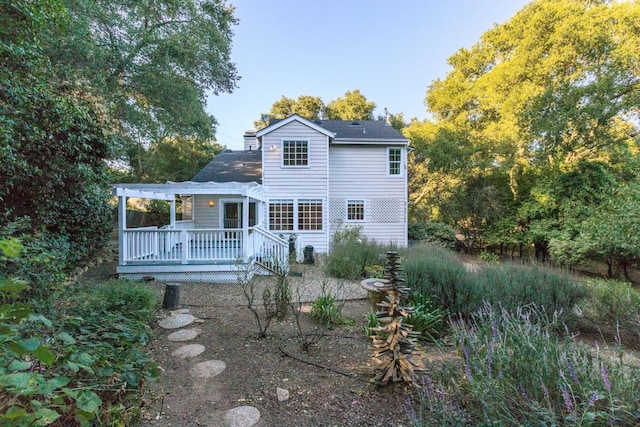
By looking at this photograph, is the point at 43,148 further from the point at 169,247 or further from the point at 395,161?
the point at 395,161

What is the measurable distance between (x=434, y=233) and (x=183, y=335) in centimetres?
1421

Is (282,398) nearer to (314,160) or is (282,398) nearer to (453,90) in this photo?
(314,160)

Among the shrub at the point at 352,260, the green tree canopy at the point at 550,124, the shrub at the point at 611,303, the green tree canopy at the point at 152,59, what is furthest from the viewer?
the green tree canopy at the point at 550,124

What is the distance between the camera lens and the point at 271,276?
26.9ft

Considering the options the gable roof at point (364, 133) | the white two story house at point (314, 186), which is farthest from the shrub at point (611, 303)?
the gable roof at point (364, 133)

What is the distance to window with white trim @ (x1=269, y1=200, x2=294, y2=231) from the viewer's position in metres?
12.5

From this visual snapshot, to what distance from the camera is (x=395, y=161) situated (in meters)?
13.4

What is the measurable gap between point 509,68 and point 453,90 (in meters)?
4.67

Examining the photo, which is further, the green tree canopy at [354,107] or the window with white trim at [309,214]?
the green tree canopy at [354,107]

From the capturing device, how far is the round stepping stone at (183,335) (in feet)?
Answer: 13.2

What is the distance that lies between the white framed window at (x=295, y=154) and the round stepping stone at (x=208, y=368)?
9825mm

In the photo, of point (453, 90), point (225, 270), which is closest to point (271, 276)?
point (225, 270)

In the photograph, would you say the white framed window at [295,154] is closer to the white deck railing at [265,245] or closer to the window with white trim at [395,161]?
the window with white trim at [395,161]

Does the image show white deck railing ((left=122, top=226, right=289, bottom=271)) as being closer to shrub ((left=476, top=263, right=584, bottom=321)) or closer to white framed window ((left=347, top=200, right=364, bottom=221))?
shrub ((left=476, top=263, right=584, bottom=321))
